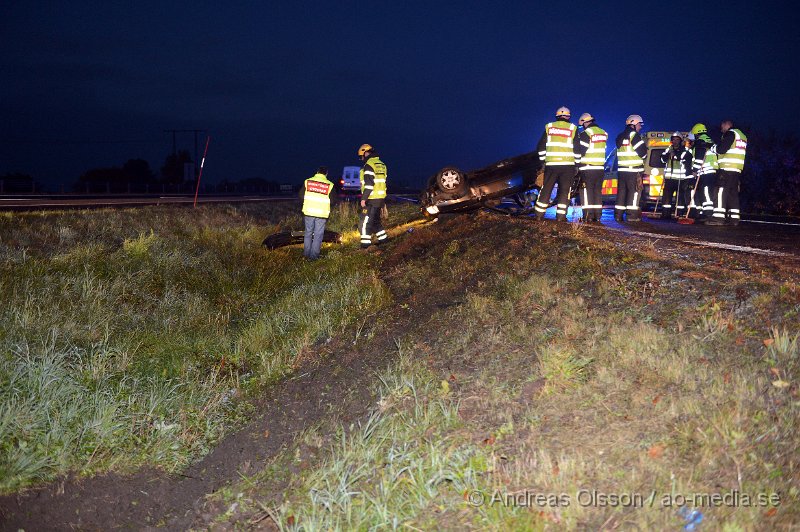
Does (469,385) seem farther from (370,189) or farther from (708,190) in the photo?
(708,190)

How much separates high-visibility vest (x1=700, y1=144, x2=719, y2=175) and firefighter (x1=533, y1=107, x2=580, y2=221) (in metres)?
2.94

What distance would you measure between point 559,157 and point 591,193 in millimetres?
Answer: 1306

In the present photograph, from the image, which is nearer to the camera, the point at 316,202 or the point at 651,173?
the point at 316,202

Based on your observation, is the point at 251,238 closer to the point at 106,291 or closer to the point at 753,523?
the point at 106,291

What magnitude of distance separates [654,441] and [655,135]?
14.3 m

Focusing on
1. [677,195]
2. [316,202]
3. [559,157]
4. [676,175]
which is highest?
[676,175]

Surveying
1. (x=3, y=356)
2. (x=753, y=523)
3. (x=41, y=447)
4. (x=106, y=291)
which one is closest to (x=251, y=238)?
(x=106, y=291)

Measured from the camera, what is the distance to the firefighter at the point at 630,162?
12492 mm

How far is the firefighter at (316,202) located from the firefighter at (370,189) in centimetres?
73

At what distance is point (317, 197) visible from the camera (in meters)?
12.1

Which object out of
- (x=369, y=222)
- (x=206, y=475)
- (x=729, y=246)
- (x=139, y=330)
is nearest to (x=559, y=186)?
(x=729, y=246)

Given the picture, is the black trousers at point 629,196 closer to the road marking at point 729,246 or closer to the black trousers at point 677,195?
the black trousers at point 677,195

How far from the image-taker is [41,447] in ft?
16.3

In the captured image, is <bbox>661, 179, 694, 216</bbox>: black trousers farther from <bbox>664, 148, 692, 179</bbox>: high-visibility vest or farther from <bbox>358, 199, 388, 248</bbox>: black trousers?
<bbox>358, 199, 388, 248</bbox>: black trousers
